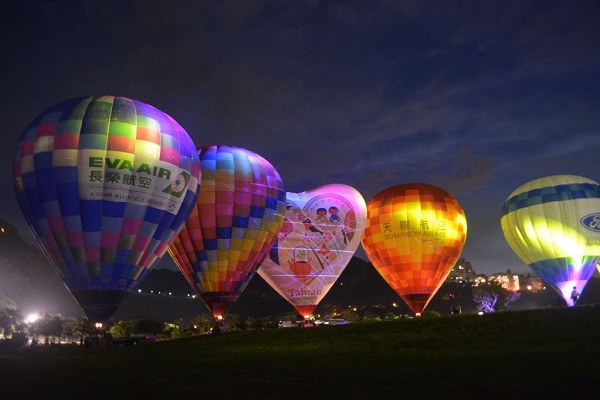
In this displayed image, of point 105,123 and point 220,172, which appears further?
point 220,172

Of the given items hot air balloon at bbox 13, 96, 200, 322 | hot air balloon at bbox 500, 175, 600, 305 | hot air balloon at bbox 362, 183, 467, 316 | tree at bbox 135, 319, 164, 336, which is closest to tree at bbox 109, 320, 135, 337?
tree at bbox 135, 319, 164, 336

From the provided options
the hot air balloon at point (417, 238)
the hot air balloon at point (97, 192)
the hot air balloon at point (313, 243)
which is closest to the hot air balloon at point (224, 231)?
the hot air balloon at point (97, 192)

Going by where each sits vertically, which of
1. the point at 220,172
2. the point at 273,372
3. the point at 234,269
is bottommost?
the point at 273,372

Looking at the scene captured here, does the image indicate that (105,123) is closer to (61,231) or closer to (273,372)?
(61,231)

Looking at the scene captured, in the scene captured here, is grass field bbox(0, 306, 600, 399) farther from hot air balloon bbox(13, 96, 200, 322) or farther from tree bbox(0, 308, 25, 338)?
tree bbox(0, 308, 25, 338)

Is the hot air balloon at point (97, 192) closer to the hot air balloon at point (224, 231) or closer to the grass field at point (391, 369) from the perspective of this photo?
the hot air balloon at point (224, 231)

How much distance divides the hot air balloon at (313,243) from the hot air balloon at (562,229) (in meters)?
11.3

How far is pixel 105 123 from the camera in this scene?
21469mm

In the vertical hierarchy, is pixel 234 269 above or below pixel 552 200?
below

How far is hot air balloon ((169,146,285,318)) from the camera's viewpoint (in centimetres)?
2742

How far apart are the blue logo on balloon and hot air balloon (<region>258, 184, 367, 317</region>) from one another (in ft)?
46.5

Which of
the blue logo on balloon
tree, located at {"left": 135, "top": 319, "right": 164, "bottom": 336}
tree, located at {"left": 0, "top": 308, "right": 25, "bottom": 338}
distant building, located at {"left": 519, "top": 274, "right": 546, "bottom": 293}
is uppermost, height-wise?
the blue logo on balloon

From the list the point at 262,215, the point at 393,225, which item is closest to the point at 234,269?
the point at 262,215

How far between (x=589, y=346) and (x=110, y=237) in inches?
695
